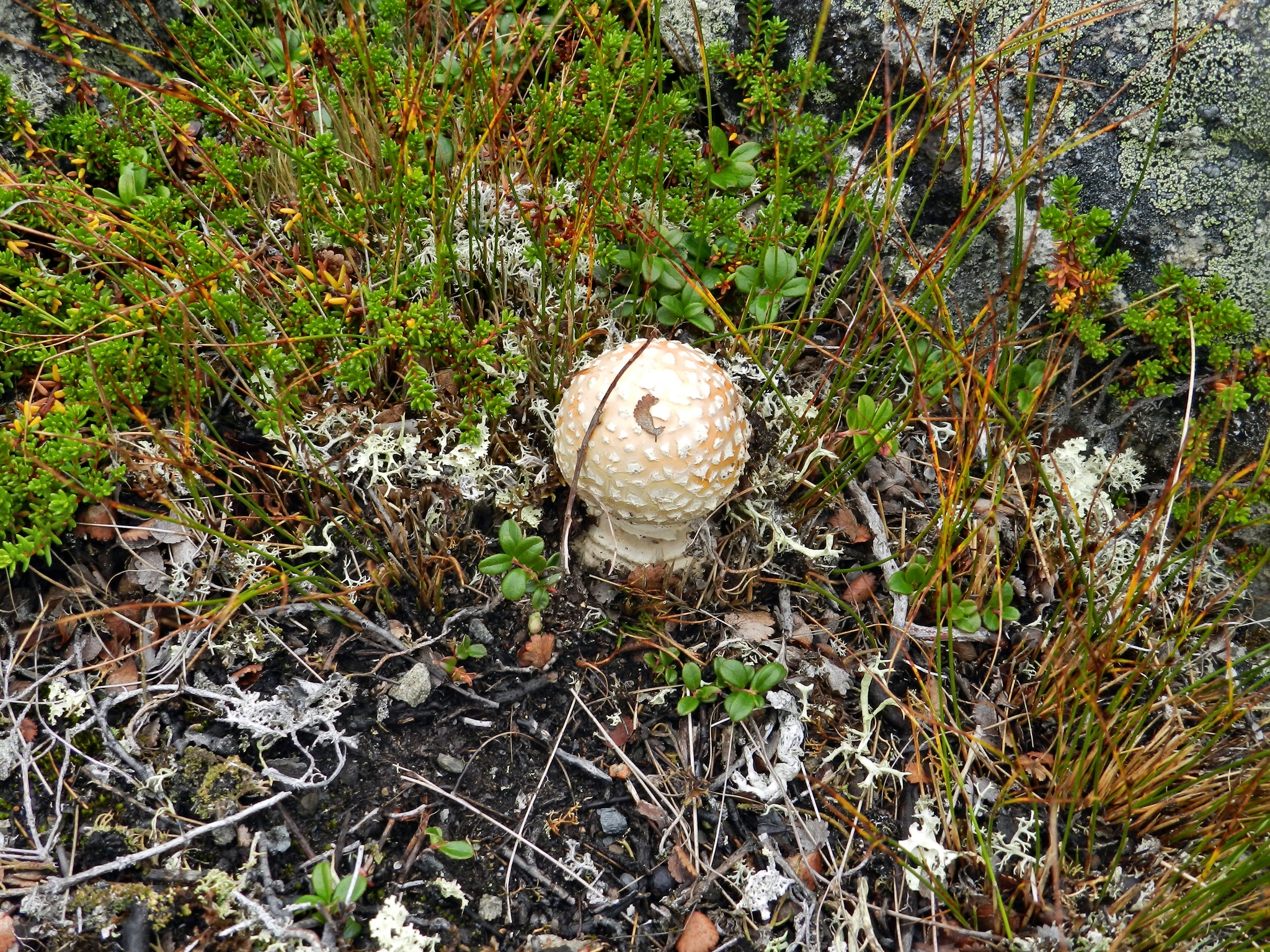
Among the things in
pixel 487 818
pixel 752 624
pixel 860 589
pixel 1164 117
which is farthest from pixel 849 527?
pixel 1164 117

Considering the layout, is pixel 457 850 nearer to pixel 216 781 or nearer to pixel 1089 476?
pixel 216 781

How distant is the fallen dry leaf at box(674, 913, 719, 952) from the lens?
2.08 m

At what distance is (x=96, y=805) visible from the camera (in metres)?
2.08

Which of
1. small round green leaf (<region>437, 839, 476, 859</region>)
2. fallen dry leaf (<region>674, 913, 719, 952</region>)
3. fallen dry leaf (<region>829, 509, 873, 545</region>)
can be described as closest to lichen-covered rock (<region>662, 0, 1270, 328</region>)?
fallen dry leaf (<region>829, 509, 873, 545</region>)

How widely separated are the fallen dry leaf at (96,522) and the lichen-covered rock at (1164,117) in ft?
9.64

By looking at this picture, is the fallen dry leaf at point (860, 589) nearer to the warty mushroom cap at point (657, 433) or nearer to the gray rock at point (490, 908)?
the warty mushroom cap at point (657, 433)

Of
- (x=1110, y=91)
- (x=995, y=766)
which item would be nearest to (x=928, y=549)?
(x=995, y=766)

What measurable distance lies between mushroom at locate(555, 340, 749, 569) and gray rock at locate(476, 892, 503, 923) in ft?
3.17

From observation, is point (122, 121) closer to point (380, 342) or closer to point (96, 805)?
point (380, 342)

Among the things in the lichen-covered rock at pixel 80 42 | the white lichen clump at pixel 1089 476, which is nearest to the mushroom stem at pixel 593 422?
the white lichen clump at pixel 1089 476

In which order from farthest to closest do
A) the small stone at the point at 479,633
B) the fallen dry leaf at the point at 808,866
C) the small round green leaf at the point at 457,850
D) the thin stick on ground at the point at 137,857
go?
the small stone at the point at 479,633 → the fallen dry leaf at the point at 808,866 → the small round green leaf at the point at 457,850 → the thin stick on ground at the point at 137,857

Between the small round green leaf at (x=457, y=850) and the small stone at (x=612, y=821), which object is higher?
the small round green leaf at (x=457, y=850)

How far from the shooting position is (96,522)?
2355 mm

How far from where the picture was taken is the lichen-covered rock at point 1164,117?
2.62 meters
